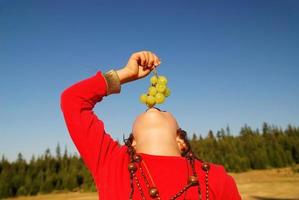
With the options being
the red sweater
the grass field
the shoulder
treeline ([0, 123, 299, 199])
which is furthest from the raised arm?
treeline ([0, 123, 299, 199])

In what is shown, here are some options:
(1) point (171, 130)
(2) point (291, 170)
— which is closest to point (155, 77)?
(1) point (171, 130)

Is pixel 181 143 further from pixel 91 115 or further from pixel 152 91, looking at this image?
pixel 91 115

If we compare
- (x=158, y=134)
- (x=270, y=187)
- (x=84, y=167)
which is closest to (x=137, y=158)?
(x=158, y=134)

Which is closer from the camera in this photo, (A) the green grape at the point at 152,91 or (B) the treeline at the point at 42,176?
(A) the green grape at the point at 152,91

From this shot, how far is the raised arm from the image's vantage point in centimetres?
199

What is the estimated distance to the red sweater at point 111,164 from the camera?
1912 millimetres

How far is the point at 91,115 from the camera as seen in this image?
2.08 metres

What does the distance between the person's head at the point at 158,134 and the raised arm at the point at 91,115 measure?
6.8 inches

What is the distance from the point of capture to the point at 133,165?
196cm

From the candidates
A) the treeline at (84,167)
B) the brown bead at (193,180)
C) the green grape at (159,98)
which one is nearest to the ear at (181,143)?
the green grape at (159,98)

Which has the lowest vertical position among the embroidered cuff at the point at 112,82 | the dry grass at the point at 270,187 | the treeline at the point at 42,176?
the dry grass at the point at 270,187

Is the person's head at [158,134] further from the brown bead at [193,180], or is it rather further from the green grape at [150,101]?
the brown bead at [193,180]

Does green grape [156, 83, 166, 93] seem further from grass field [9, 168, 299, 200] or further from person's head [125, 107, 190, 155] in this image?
grass field [9, 168, 299, 200]

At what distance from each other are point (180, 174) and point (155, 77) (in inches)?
31.4
